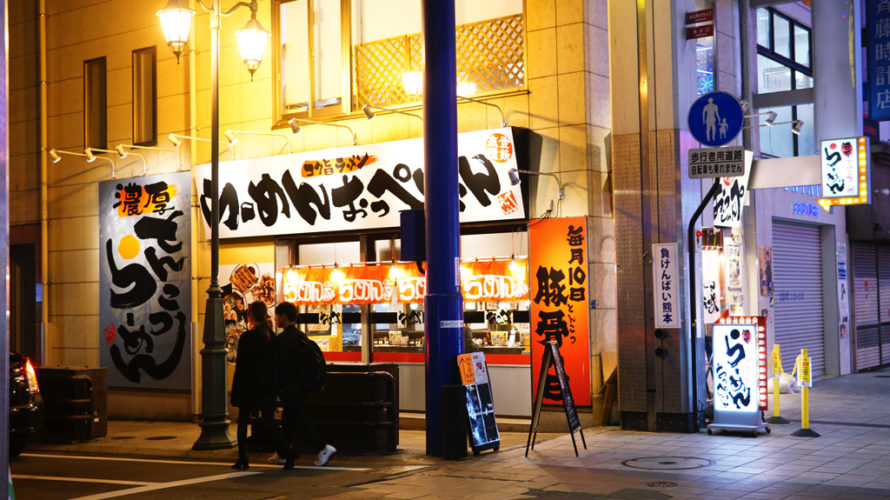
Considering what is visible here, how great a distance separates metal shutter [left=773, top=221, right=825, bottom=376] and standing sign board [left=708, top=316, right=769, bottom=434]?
6685 millimetres

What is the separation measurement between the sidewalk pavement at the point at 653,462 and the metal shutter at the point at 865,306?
761 centimetres

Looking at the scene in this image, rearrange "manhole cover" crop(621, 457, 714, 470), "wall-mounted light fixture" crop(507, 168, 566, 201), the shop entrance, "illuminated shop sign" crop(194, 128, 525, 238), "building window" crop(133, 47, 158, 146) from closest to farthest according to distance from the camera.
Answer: "manhole cover" crop(621, 457, 714, 470) → "wall-mounted light fixture" crop(507, 168, 566, 201) → "illuminated shop sign" crop(194, 128, 525, 238) → the shop entrance → "building window" crop(133, 47, 158, 146)

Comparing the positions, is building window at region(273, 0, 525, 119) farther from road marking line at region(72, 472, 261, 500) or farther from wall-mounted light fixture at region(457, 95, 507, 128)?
road marking line at region(72, 472, 261, 500)

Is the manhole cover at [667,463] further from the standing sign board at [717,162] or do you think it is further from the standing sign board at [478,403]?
the standing sign board at [717,162]

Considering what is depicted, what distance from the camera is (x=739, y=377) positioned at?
12.9m

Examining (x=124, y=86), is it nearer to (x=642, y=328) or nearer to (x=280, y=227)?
(x=280, y=227)

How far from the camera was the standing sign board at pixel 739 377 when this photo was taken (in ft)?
42.0

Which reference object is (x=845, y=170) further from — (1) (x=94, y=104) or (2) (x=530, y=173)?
(1) (x=94, y=104)

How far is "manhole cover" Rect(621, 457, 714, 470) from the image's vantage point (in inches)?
417

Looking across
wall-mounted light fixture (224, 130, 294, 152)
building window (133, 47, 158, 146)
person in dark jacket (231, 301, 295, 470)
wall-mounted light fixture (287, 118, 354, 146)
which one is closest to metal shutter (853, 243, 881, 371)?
wall-mounted light fixture (287, 118, 354, 146)

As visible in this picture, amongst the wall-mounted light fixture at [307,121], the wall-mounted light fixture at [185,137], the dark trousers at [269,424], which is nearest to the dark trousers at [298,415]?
the dark trousers at [269,424]

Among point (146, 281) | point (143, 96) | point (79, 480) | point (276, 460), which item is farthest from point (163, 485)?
point (143, 96)

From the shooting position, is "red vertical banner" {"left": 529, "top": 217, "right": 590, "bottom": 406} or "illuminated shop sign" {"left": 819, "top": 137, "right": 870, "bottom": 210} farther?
"red vertical banner" {"left": 529, "top": 217, "right": 590, "bottom": 406}

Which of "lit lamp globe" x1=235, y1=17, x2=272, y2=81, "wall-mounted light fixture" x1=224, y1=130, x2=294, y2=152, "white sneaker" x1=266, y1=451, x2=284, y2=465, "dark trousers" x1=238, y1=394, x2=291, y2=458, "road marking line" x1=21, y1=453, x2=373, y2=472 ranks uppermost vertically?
"lit lamp globe" x1=235, y1=17, x2=272, y2=81
